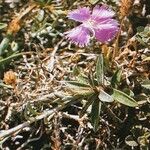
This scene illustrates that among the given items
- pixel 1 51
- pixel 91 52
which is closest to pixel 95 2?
pixel 91 52

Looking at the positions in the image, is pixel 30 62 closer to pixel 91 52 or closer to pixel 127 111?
pixel 91 52

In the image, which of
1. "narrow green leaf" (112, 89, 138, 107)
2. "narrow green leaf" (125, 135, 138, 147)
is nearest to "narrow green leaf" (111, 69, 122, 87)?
"narrow green leaf" (112, 89, 138, 107)

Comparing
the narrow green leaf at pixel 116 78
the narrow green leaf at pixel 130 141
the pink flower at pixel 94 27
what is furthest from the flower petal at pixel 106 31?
the narrow green leaf at pixel 130 141

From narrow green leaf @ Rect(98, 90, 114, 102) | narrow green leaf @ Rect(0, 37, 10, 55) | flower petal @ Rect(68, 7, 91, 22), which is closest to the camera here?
narrow green leaf @ Rect(98, 90, 114, 102)

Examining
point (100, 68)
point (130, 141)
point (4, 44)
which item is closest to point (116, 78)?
point (100, 68)

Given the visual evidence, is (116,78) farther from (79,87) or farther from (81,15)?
(81,15)

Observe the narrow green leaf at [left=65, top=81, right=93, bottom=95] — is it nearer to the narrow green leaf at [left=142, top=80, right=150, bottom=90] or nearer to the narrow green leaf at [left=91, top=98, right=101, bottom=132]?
the narrow green leaf at [left=91, top=98, right=101, bottom=132]

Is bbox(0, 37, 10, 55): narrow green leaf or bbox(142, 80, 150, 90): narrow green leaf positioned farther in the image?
bbox(0, 37, 10, 55): narrow green leaf

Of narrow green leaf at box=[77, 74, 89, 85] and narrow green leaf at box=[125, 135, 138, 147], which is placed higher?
narrow green leaf at box=[77, 74, 89, 85]
